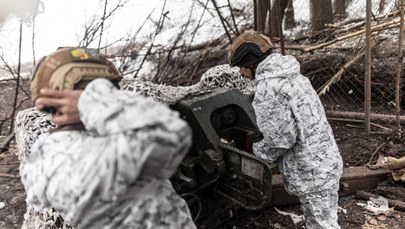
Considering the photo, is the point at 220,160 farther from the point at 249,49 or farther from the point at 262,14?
the point at 262,14

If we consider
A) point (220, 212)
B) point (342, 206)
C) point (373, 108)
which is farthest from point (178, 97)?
point (373, 108)

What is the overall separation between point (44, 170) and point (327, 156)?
7.26 feet

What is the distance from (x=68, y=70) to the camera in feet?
5.28

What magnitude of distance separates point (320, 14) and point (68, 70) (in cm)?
674

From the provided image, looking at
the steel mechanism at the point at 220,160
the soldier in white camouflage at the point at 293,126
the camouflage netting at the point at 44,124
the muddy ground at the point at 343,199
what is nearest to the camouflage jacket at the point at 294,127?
the soldier in white camouflage at the point at 293,126

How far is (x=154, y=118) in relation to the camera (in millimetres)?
1332

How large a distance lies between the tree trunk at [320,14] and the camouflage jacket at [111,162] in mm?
6403

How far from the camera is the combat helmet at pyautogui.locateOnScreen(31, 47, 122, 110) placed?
5.23 feet

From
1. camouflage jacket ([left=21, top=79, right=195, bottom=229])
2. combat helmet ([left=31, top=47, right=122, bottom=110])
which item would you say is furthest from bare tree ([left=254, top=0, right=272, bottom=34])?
camouflage jacket ([left=21, top=79, right=195, bottom=229])

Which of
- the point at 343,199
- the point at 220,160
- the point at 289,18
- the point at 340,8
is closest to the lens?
the point at 220,160

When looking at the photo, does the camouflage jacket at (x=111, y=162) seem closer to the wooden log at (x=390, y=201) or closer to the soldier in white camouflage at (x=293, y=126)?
the soldier in white camouflage at (x=293, y=126)

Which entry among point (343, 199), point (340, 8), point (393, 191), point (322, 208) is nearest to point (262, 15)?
point (340, 8)

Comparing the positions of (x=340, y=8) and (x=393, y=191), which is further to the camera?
(x=340, y=8)

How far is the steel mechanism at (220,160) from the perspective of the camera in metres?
2.55
